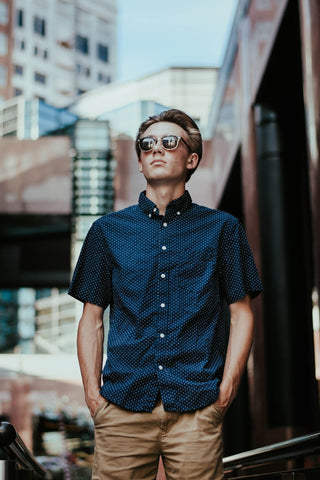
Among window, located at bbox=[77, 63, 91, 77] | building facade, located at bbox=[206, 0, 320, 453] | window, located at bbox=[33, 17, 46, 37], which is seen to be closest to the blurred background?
building facade, located at bbox=[206, 0, 320, 453]

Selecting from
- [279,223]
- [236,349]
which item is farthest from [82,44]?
[236,349]

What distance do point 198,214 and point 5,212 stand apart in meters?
13.3

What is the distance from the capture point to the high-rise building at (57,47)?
58000mm

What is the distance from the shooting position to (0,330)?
70.6 feet

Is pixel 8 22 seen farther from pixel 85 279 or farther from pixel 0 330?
pixel 85 279

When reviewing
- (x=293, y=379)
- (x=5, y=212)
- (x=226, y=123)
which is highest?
(x=226, y=123)

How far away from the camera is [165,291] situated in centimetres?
228

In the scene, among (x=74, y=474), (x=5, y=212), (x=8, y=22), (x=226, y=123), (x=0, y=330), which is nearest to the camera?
(x=226, y=123)

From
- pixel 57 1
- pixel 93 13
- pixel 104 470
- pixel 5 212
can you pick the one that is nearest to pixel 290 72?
pixel 104 470

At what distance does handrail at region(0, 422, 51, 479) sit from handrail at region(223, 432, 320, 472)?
112 cm

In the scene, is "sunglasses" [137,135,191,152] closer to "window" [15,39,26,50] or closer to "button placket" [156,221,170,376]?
"button placket" [156,221,170,376]

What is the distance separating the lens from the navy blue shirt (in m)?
2.17

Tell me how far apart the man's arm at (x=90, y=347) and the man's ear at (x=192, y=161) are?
1.92ft

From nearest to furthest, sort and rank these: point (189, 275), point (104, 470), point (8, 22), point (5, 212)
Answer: point (104, 470), point (189, 275), point (5, 212), point (8, 22)
